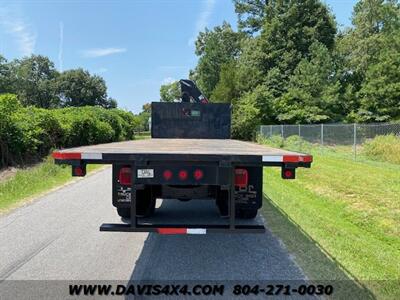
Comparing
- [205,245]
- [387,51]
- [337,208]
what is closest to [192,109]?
[337,208]

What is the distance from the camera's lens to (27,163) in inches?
637

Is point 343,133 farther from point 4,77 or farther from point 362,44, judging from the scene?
point 4,77

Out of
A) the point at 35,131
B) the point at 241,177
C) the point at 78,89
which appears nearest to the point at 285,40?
the point at 35,131

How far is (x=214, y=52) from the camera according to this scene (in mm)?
71125

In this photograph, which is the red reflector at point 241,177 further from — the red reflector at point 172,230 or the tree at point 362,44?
the tree at point 362,44

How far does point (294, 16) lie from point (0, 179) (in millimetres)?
40403

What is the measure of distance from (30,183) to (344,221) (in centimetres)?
866

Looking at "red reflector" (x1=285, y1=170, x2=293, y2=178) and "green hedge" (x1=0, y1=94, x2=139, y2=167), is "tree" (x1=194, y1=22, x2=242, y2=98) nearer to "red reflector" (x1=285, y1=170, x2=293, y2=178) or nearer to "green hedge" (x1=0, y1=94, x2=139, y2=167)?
"green hedge" (x1=0, y1=94, x2=139, y2=167)

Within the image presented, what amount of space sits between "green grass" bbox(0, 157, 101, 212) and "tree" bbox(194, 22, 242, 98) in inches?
2056

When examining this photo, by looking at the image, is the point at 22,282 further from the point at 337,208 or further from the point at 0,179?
the point at 0,179

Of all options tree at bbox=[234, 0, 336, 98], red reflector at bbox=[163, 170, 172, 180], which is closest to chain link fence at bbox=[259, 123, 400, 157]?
red reflector at bbox=[163, 170, 172, 180]

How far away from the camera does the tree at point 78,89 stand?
291 feet

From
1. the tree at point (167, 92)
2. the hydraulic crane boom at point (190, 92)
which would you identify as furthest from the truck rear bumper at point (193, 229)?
the tree at point (167, 92)

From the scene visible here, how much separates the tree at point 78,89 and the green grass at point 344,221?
79.8 m
